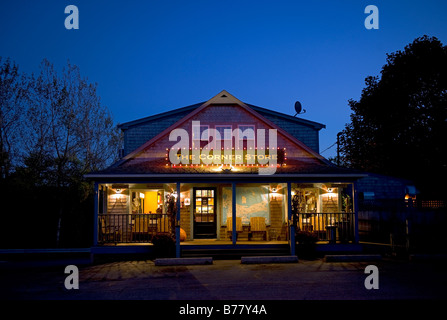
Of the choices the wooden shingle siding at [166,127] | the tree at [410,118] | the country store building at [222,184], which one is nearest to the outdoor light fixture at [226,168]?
the country store building at [222,184]

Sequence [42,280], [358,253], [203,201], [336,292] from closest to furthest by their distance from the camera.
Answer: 1. [336,292]
2. [42,280]
3. [358,253]
4. [203,201]

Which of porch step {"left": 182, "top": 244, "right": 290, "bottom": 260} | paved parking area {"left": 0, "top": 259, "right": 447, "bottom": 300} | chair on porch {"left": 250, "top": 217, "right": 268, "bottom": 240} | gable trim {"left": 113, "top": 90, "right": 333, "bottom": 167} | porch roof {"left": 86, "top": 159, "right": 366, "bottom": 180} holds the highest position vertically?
gable trim {"left": 113, "top": 90, "right": 333, "bottom": 167}

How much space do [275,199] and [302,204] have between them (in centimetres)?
124

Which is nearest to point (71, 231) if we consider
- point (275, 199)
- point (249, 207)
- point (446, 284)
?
point (249, 207)

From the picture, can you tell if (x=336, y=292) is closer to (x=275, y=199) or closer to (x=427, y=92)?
(x=275, y=199)

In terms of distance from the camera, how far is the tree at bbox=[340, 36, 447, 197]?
29891 mm

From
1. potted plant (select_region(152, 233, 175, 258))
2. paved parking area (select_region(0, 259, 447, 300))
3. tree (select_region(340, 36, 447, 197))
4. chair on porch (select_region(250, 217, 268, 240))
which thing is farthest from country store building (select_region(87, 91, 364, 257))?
tree (select_region(340, 36, 447, 197))

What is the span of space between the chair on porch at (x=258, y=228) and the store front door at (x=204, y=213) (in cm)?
170

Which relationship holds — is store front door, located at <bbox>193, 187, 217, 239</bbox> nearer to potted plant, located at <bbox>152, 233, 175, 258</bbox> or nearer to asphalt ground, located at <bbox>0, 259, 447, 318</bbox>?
potted plant, located at <bbox>152, 233, 175, 258</bbox>

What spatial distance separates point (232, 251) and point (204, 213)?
11.1 feet

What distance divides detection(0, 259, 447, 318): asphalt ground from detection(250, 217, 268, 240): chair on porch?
333 cm

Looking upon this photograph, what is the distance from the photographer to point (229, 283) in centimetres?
1021

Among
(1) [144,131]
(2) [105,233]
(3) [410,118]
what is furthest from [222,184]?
(3) [410,118]

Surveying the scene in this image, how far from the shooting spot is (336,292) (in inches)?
354
